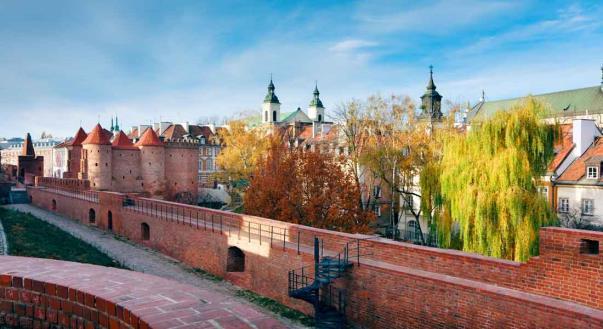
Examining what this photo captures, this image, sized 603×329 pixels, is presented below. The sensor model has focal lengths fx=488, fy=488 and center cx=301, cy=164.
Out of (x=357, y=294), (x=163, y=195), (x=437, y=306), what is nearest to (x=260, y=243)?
(x=357, y=294)

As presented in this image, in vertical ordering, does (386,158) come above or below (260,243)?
above

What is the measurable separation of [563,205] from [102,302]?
94.5 ft

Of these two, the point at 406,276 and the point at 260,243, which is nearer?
the point at 406,276

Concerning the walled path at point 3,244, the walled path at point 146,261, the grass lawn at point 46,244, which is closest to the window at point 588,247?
the walled path at point 146,261

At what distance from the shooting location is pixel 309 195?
2656 cm

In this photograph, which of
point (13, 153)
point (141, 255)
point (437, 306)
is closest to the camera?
point (437, 306)

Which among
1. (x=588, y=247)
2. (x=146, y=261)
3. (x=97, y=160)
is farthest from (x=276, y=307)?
(x=97, y=160)

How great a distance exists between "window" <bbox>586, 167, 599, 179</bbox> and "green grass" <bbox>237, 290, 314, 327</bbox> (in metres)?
20.1

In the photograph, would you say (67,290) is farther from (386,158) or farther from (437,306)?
(386,158)

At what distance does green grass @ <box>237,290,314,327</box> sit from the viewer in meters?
13.8

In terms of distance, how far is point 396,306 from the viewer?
11.5m

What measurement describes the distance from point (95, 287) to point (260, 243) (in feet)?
40.5

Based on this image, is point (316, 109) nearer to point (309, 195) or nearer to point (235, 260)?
point (309, 195)

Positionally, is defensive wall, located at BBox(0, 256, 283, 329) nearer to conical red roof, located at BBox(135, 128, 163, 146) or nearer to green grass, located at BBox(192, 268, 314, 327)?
green grass, located at BBox(192, 268, 314, 327)
